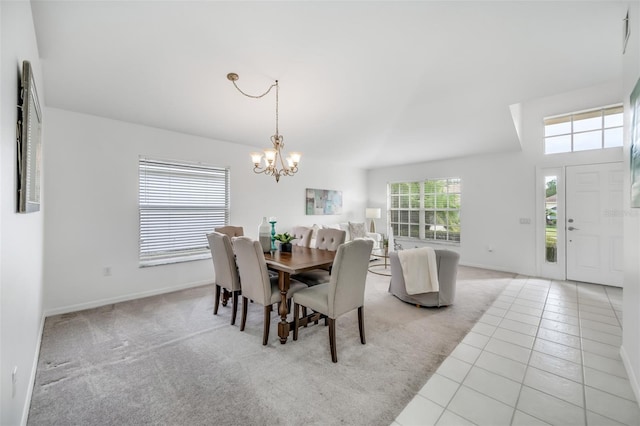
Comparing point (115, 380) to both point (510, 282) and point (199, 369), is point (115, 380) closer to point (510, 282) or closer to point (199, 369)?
point (199, 369)

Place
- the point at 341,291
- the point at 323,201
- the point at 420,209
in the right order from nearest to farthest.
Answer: the point at 341,291, the point at 323,201, the point at 420,209

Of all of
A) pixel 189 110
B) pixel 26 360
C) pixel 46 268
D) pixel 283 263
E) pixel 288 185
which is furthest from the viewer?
pixel 288 185

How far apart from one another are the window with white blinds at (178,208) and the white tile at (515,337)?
160 inches

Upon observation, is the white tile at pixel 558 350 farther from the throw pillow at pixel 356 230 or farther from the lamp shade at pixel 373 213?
the lamp shade at pixel 373 213

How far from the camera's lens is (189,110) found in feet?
11.6

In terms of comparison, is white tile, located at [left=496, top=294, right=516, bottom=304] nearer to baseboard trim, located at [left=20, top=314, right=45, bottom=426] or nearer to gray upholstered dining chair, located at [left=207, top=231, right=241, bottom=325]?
gray upholstered dining chair, located at [left=207, top=231, right=241, bottom=325]

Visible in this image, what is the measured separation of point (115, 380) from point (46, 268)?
6.78 feet

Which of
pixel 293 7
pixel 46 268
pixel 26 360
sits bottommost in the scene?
pixel 26 360

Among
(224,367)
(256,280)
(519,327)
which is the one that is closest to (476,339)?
(519,327)

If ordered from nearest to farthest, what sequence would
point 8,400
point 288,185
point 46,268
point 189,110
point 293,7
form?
point 8,400
point 293,7
point 46,268
point 189,110
point 288,185

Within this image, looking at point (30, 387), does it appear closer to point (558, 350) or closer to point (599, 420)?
point (599, 420)

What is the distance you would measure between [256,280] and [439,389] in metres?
1.68

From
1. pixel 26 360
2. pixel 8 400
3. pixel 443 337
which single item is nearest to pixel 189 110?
pixel 26 360

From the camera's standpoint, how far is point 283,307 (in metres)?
2.47
